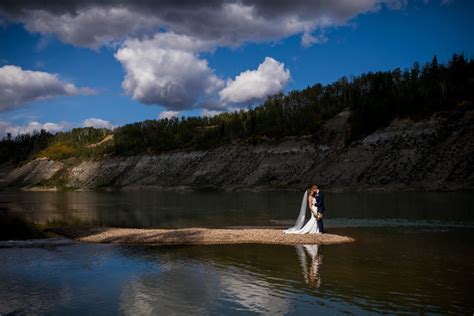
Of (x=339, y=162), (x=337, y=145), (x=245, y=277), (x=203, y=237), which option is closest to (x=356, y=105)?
(x=337, y=145)

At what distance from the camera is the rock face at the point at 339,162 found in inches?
3568

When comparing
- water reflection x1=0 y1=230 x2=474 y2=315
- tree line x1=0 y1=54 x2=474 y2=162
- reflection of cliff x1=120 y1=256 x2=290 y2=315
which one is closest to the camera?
reflection of cliff x1=120 y1=256 x2=290 y2=315

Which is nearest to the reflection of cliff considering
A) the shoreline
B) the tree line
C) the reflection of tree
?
the reflection of tree

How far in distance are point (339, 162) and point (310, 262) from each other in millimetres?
93610

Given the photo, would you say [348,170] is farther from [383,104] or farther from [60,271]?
[60,271]

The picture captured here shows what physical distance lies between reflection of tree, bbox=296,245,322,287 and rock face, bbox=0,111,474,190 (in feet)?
220

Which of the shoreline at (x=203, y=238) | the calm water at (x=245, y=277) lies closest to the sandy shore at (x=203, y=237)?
the shoreline at (x=203, y=238)

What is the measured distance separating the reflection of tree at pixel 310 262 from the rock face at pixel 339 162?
220 ft

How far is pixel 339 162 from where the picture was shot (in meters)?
112

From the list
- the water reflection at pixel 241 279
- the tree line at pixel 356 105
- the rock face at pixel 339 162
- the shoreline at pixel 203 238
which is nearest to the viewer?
the water reflection at pixel 241 279

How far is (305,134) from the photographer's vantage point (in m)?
132

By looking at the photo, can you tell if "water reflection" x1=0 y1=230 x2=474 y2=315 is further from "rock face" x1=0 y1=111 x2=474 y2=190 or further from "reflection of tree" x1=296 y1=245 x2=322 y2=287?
"rock face" x1=0 y1=111 x2=474 y2=190

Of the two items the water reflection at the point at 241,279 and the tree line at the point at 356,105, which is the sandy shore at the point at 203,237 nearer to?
the water reflection at the point at 241,279

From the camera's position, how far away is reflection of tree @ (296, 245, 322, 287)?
56.6ft
